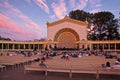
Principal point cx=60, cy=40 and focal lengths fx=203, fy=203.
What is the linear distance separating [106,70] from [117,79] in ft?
2.93

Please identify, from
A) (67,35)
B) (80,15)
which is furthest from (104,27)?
(67,35)

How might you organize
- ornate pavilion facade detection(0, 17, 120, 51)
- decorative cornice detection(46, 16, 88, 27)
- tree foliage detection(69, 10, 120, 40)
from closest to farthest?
1. ornate pavilion facade detection(0, 17, 120, 51)
2. decorative cornice detection(46, 16, 88, 27)
3. tree foliage detection(69, 10, 120, 40)

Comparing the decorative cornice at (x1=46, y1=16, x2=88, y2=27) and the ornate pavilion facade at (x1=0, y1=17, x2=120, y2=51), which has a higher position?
the decorative cornice at (x1=46, y1=16, x2=88, y2=27)

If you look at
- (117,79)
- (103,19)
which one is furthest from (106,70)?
(103,19)

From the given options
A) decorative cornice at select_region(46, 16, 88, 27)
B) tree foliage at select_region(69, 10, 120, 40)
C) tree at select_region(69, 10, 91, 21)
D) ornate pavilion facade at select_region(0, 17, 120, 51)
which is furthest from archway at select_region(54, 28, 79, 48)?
tree at select_region(69, 10, 91, 21)

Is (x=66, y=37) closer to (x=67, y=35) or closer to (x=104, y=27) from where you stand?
(x=67, y=35)

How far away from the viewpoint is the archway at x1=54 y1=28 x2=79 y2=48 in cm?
6013

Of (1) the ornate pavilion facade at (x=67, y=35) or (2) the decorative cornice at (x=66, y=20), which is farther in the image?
(2) the decorative cornice at (x=66, y=20)

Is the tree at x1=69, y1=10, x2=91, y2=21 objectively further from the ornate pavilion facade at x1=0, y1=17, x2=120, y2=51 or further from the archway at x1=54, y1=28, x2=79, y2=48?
the archway at x1=54, y1=28, x2=79, y2=48

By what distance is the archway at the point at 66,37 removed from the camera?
60.1 metres

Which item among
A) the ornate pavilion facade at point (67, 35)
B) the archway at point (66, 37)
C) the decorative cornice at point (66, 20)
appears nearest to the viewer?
the ornate pavilion facade at point (67, 35)

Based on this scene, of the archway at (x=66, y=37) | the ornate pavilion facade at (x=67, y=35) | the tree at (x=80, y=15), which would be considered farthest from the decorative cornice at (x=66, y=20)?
the tree at (x=80, y=15)

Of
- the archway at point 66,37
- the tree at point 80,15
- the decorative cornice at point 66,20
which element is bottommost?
the archway at point 66,37

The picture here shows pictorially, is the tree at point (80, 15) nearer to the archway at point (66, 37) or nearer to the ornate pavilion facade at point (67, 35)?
the ornate pavilion facade at point (67, 35)
